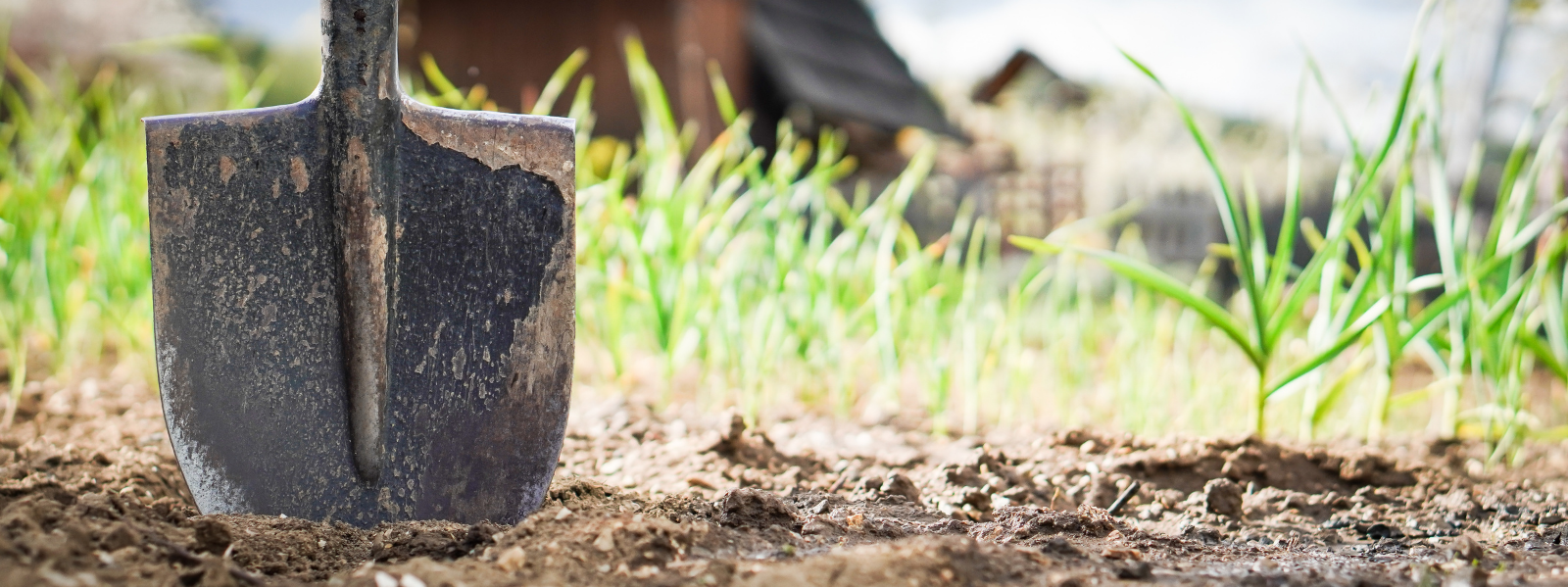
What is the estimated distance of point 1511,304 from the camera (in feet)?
4.92

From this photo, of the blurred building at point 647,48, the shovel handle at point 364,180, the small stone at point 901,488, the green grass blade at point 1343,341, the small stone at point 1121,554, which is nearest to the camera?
the small stone at point 1121,554

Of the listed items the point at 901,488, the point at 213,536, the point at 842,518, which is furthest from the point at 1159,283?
the point at 213,536

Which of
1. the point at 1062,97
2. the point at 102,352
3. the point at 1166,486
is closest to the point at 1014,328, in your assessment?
the point at 1166,486

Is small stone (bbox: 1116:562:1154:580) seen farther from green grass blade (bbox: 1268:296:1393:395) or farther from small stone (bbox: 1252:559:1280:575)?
green grass blade (bbox: 1268:296:1393:395)

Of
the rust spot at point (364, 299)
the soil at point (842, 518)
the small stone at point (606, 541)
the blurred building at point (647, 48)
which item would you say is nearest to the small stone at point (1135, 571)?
the soil at point (842, 518)

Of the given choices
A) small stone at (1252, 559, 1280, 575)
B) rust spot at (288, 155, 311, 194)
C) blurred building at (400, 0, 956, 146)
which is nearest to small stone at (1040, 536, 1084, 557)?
small stone at (1252, 559, 1280, 575)

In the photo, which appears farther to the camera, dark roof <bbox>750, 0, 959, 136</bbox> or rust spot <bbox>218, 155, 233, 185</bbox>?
dark roof <bbox>750, 0, 959, 136</bbox>

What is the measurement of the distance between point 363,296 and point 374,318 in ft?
0.09

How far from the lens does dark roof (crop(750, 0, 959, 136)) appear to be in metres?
6.71

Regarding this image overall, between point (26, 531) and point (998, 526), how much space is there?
0.91 m

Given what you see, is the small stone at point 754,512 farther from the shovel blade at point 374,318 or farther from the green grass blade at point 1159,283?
the green grass blade at point 1159,283

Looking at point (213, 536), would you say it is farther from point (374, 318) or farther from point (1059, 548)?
point (1059, 548)

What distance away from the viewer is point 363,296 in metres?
0.98

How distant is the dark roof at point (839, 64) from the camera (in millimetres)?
6707
